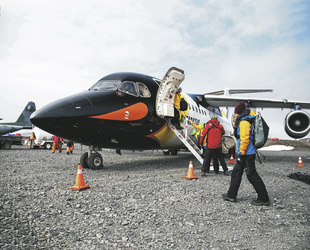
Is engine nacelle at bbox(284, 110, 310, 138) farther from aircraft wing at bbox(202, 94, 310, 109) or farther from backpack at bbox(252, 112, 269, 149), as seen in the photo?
backpack at bbox(252, 112, 269, 149)

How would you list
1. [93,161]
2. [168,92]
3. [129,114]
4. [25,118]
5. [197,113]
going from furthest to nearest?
1. [25,118]
2. [197,113]
3. [168,92]
4. [93,161]
5. [129,114]

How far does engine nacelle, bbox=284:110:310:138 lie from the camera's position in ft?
34.6

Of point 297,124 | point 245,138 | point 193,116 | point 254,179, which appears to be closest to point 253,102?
point 297,124

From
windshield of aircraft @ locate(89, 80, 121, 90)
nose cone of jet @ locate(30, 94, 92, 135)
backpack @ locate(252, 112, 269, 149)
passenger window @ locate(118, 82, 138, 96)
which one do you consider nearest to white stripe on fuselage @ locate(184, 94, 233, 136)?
passenger window @ locate(118, 82, 138, 96)

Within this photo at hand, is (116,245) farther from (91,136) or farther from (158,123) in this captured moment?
(158,123)

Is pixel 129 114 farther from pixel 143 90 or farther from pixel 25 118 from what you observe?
pixel 25 118

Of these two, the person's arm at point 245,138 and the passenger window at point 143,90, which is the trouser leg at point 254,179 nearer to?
the person's arm at point 245,138

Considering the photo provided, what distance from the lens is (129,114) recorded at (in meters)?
7.16

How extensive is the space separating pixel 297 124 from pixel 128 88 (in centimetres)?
817

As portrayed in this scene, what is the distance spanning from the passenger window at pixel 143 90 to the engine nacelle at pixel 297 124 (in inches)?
273

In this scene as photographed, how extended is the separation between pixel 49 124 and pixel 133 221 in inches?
159

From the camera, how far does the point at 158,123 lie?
26.9 ft

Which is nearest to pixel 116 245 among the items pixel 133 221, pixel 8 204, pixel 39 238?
pixel 133 221

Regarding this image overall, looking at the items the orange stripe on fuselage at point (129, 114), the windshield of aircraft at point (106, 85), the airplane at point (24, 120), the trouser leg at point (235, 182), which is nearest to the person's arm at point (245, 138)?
the trouser leg at point (235, 182)
